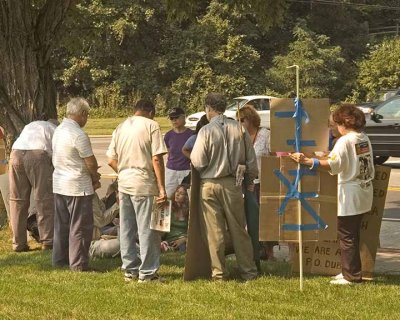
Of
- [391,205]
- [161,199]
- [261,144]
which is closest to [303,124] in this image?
[161,199]

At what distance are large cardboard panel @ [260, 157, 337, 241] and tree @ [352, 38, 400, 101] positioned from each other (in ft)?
119

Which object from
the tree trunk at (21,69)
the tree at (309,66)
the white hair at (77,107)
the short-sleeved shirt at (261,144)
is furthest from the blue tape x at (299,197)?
the tree at (309,66)

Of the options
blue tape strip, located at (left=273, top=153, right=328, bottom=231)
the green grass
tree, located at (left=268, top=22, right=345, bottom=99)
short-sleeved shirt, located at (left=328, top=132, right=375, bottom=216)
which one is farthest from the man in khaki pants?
tree, located at (left=268, top=22, right=345, bottom=99)

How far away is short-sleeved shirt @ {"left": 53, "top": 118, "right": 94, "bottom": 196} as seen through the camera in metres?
8.04

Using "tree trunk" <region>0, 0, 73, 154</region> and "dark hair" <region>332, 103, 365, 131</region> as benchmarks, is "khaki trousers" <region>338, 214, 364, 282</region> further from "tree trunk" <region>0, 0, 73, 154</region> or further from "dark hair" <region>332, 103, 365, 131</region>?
"tree trunk" <region>0, 0, 73, 154</region>

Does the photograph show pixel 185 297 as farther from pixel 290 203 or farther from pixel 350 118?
pixel 350 118

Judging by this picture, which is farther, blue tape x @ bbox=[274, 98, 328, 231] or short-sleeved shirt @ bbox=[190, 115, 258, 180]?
short-sleeved shirt @ bbox=[190, 115, 258, 180]

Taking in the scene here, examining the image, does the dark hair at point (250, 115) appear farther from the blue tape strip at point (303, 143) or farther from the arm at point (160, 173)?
the blue tape strip at point (303, 143)

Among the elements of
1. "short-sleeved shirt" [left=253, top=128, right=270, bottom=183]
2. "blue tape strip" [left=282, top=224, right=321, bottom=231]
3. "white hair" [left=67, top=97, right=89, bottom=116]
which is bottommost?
"blue tape strip" [left=282, top=224, right=321, bottom=231]

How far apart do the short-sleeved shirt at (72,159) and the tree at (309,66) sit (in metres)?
33.6

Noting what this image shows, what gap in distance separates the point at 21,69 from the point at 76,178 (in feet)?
10.7

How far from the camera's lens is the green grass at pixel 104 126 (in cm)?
3223

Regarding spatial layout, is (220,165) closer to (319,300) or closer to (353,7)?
(319,300)

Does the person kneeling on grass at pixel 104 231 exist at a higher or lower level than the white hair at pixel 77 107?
lower
